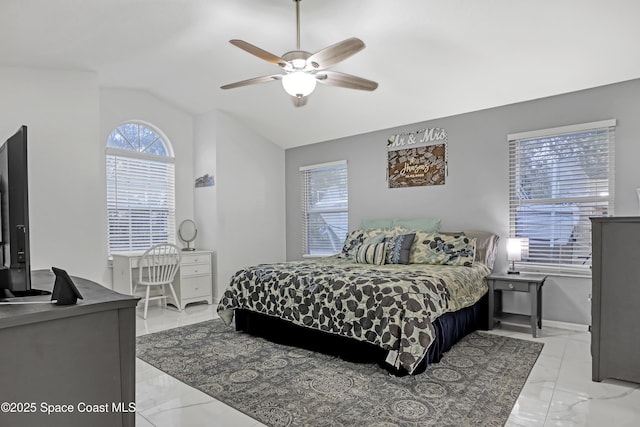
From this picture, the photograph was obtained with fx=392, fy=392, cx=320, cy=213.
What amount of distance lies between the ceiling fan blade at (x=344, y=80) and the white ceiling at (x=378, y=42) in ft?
1.71

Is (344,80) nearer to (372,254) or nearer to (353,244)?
(372,254)

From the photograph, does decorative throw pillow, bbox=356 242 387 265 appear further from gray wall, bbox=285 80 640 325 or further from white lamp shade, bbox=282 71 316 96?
white lamp shade, bbox=282 71 316 96

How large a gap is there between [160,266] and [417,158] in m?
3.30

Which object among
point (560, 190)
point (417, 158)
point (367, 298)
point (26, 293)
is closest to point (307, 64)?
point (367, 298)

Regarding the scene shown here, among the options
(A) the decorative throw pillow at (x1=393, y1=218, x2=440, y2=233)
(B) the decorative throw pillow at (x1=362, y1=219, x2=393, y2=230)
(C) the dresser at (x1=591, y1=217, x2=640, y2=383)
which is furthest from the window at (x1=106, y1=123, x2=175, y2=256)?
(C) the dresser at (x1=591, y1=217, x2=640, y2=383)

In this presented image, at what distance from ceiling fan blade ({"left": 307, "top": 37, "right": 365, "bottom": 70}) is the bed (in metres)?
1.59

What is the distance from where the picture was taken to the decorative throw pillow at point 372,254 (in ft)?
13.2

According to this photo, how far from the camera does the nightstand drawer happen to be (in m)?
3.53

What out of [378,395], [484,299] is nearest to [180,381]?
[378,395]

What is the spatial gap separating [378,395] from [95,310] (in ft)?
5.74

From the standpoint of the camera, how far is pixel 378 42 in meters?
3.39

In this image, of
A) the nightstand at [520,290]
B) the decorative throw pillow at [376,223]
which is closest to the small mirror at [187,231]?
the decorative throw pillow at [376,223]

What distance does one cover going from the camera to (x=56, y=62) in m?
3.74

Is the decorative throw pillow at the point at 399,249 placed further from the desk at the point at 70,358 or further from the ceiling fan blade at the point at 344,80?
the desk at the point at 70,358
